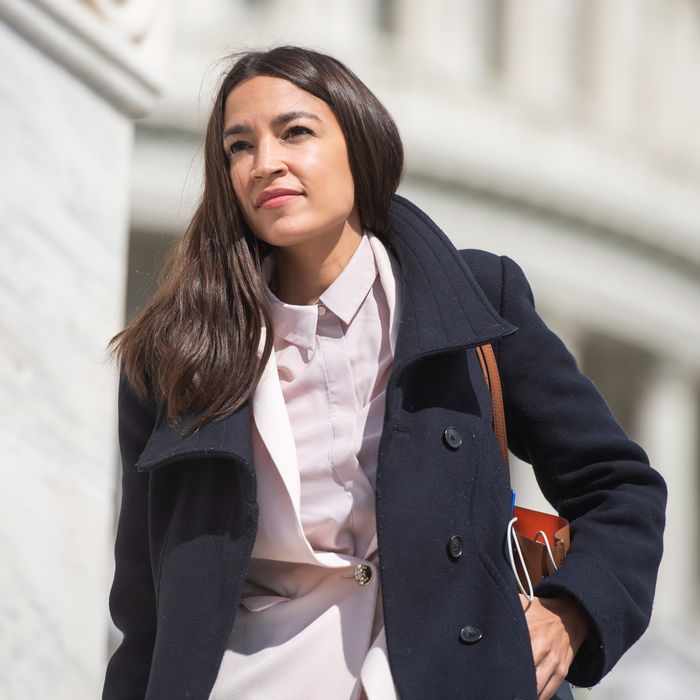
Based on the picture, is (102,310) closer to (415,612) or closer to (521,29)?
(415,612)

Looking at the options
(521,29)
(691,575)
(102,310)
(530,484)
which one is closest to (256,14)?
(521,29)

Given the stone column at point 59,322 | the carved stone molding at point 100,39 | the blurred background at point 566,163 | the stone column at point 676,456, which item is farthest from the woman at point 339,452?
the stone column at point 676,456

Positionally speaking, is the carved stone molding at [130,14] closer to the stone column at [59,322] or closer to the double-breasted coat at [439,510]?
the stone column at [59,322]

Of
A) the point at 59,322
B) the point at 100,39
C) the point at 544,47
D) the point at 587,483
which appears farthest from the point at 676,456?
the point at 587,483

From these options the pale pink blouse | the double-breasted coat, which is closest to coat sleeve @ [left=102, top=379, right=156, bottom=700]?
the double-breasted coat

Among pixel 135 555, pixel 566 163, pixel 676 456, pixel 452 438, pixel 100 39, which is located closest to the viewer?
pixel 452 438

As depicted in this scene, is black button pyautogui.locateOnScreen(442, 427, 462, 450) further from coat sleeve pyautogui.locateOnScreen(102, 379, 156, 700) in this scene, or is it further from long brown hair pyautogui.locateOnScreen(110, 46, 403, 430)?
coat sleeve pyautogui.locateOnScreen(102, 379, 156, 700)

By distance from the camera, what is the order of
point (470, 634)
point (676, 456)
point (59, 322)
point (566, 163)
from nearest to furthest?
point (470, 634) → point (59, 322) → point (566, 163) → point (676, 456)

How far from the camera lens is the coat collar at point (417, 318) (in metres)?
3.43

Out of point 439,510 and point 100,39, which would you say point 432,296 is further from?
point 100,39

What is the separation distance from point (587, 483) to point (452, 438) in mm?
304

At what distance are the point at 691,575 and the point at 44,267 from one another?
33766mm

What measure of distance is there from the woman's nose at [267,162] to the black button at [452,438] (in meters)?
0.58

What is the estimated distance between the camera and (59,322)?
484 cm
